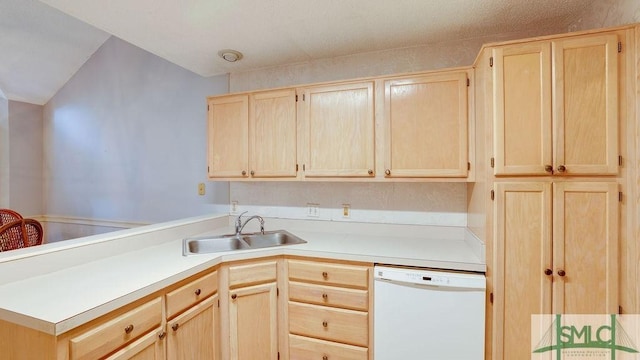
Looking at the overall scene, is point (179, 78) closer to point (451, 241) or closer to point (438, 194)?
point (438, 194)

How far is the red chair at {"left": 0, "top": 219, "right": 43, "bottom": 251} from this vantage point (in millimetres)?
1878

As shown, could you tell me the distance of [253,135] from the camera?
7.18ft

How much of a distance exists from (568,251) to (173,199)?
10.3ft

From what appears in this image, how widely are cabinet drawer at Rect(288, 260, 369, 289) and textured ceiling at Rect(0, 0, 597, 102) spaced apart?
5.07ft

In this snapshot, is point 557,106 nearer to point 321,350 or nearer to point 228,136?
point 321,350

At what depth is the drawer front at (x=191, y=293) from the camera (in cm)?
133

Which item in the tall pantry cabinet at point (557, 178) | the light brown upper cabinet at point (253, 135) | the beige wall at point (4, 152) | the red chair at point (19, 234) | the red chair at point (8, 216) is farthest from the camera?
the beige wall at point (4, 152)

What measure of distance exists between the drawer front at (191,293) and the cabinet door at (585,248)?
5.89ft

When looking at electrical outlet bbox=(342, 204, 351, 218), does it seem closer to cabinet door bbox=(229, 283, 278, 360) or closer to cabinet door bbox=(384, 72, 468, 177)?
cabinet door bbox=(384, 72, 468, 177)

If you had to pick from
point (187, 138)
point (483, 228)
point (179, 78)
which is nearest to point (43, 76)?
point (179, 78)

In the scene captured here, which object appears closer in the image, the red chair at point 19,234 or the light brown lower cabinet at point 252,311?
the light brown lower cabinet at point 252,311

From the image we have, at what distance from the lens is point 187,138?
2.76 m

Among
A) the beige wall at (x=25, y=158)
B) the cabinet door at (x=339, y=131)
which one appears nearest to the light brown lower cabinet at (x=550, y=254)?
the cabinet door at (x=339, y=131)

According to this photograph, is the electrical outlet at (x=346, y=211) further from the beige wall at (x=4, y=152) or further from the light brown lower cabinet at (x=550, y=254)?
the beige wall at (x=4, y=152)
